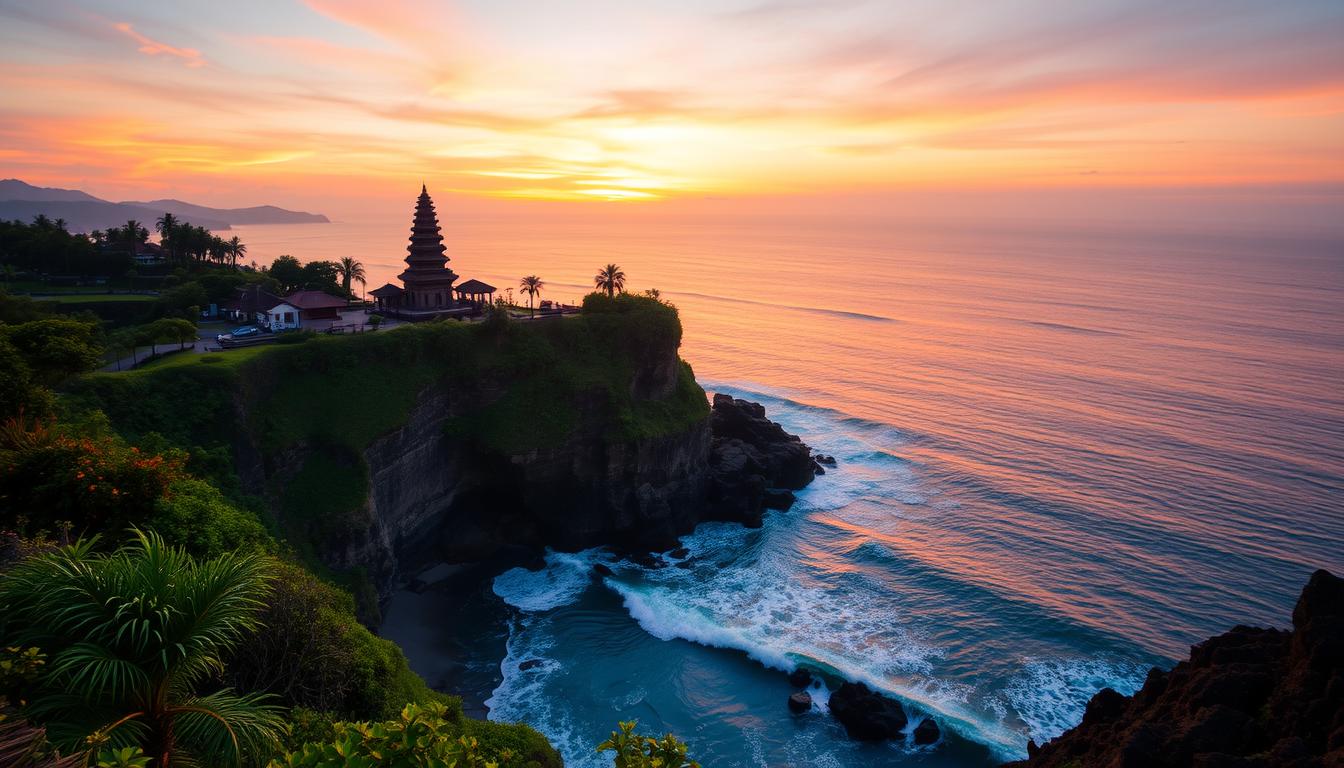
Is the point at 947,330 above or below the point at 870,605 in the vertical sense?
above

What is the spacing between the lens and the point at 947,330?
317ft

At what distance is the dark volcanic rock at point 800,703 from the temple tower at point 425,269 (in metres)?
39.2

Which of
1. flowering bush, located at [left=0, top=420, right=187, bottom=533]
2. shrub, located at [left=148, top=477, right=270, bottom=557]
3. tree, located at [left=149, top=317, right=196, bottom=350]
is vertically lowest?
shrub, located at [left=148, top=477, right=270, bottom=557]

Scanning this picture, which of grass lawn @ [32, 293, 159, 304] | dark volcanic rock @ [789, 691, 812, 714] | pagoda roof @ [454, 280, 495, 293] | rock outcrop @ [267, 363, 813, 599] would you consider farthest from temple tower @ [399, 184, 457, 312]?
dark volcanic rock @ [789, 691, 812, 714]

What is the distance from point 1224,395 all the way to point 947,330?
3573cm

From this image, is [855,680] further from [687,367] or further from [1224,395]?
[1224,395]

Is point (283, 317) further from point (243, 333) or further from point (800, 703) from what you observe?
point (800, 703)

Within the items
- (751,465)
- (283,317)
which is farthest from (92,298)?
(751,465)

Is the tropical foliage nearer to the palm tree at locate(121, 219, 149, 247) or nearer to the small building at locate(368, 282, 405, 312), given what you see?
the small building at locate(368, 282, 405, 312)

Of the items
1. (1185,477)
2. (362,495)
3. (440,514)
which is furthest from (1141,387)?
(362,495)

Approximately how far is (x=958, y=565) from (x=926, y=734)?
14.6 metres

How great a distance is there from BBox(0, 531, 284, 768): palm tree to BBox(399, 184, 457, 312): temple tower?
46.0 m

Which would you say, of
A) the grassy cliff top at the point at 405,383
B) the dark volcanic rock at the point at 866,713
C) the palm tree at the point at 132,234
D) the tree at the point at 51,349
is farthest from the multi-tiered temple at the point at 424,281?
the dark volcanic rock at the point at 866,713

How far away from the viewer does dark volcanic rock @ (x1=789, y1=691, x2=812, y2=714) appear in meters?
30.1
